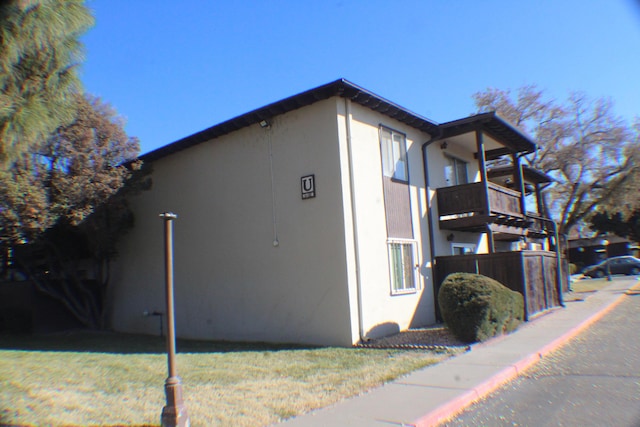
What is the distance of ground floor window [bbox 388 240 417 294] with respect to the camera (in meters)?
11.9

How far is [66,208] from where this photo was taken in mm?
12516

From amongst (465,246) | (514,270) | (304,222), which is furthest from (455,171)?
(304,222)

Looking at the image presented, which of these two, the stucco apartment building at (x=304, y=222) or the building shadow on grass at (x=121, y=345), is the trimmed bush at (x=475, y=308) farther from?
the building shadow on grass at (x=121, y=345)

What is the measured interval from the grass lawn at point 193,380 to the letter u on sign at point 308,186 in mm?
3405

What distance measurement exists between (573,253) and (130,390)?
51.5m

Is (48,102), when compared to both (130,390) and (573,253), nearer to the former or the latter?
(130,390)

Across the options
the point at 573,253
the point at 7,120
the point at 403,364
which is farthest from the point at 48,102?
the point at 573,253

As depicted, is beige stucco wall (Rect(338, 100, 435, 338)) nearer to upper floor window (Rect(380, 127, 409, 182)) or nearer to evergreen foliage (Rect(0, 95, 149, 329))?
upper floor window (Rect(380, 127, 409, 182))

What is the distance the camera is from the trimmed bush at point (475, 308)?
9.76 meters

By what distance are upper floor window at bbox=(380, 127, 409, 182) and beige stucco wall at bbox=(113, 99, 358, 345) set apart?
6.55ft

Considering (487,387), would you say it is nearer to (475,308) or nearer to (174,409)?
(475,308)

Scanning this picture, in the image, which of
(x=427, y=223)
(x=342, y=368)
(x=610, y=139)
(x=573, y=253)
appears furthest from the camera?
(x=573, y=253)

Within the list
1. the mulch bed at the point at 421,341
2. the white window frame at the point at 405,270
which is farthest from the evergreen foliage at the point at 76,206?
the mulch bed at the point at 421,341

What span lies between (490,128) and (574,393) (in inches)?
390
